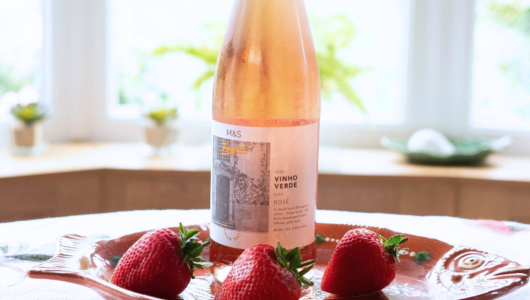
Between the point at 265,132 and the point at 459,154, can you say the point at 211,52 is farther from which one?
the point at 265,132

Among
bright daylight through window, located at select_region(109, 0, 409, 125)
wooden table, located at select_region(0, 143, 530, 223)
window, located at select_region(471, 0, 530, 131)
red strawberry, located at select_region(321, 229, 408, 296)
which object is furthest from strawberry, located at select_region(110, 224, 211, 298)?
window, located at select_region(471, 0, 530, 131)

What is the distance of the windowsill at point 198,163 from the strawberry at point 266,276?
3.72 ft

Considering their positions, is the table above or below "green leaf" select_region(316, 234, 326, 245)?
below

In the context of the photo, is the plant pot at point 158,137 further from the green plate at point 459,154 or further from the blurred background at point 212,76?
the green plate at point 459,154

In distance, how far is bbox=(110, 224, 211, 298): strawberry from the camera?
1.60 ft

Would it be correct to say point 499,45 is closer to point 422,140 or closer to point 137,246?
point 422,140

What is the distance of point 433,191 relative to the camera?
1.60m

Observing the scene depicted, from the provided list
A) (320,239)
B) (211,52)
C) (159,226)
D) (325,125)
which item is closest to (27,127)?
(211,52)

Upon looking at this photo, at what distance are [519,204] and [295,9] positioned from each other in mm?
1116

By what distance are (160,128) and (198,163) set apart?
0.57 feet

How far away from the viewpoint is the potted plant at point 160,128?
5.81 feet

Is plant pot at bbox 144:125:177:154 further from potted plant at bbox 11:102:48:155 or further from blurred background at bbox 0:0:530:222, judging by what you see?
potted plant at bbox 11:102:48:155

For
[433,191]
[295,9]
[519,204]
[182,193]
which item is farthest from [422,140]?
[295,9]

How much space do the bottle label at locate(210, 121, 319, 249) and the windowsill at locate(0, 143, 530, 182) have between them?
→ 1.03m
